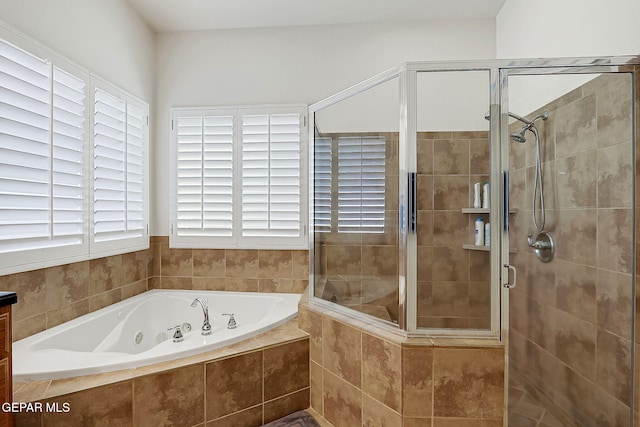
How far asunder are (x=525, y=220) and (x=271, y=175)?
1.83 m

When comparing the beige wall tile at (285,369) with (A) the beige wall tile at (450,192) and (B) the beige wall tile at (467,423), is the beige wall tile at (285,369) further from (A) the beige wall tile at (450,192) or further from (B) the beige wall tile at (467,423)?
(A) the beige wall tile at (450,192)

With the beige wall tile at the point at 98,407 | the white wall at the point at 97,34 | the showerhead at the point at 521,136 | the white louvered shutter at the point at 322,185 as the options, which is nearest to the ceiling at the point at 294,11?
the white wall at the point at 97,34

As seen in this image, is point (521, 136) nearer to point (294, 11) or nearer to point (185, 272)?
point (294, 11)

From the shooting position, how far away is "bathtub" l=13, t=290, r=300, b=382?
146cm

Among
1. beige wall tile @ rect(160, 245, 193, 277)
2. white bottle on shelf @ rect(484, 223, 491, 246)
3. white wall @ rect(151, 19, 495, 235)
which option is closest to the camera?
white bottle on shelf @ rect(484, 223, 491, 246)

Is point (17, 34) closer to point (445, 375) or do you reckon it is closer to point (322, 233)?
point (322, 233)

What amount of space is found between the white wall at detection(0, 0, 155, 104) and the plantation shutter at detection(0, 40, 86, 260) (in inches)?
7.4

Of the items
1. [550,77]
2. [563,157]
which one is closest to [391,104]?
[550,77]

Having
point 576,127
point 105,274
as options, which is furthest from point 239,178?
point 576,127

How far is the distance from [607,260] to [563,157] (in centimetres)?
52

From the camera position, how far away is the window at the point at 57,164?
156cm

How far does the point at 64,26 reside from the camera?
193cm

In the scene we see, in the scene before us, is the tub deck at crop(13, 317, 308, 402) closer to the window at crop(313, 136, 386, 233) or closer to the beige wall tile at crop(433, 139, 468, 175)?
the window at crop(313, 136, 386, 233)

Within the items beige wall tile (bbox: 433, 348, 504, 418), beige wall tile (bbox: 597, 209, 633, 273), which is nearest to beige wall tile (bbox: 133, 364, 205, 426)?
beige wall tile (bbox: 433, 348, 504, 418)
